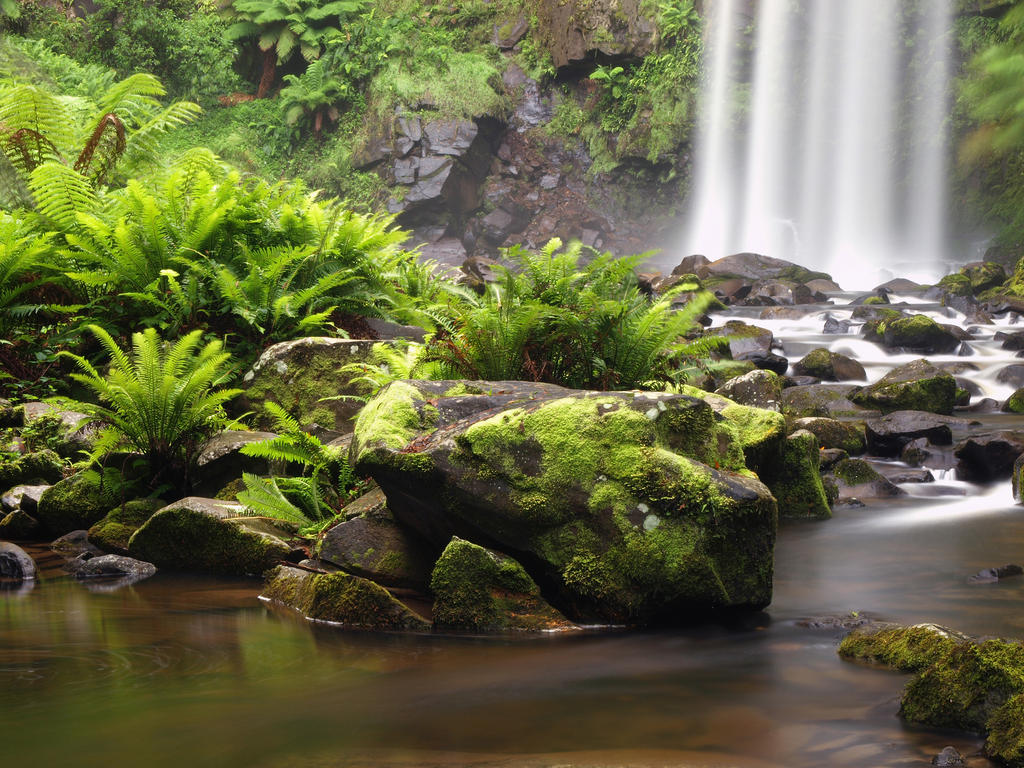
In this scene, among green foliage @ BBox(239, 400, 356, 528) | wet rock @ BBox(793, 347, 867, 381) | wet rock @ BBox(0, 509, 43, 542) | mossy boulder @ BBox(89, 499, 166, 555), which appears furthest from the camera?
wet rock @ BBox(793, 347, 867, 381)

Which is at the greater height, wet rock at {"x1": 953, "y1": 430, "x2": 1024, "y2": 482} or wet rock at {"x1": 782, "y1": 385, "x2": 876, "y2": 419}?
wet rock at {"x1": 782, "y1": 385, "x2": 876, "y2": 419}

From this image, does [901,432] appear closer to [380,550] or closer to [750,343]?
[750,343]

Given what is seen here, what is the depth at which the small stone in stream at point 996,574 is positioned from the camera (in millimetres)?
4484

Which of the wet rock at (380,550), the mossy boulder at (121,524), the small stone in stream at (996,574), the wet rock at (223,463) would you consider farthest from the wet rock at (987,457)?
the mossy boulder at (121,524)

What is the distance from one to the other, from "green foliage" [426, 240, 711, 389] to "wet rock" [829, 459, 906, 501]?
8.84 ft

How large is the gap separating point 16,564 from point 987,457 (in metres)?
7.49

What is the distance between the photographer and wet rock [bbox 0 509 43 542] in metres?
5.71

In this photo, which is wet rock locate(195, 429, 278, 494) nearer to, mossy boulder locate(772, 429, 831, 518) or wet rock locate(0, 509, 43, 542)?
wet rock locate(0, 509, 43, 542)

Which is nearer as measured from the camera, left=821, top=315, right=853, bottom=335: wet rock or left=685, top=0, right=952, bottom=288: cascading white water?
left=821, top=315, right=853, bottom=335: wet rock

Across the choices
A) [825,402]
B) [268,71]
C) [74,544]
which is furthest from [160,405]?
[268,71]

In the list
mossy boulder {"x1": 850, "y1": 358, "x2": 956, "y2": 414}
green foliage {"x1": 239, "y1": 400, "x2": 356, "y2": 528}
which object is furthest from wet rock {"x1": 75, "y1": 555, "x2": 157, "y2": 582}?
mossy boulder {"x1": 850, "y1": 358, "x2": 956, "y2": 414}

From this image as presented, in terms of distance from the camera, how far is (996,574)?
4520 millimetres

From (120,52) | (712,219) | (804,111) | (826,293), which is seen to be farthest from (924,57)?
(120,52)

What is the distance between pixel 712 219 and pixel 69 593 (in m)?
27.4
